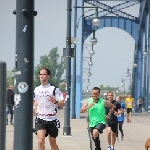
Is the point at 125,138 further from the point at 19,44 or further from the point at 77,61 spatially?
the point at 77,61

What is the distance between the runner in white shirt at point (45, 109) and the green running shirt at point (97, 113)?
A: 10.5 feet

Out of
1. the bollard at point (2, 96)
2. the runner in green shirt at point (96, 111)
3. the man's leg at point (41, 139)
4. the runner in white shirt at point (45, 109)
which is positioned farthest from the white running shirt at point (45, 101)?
the bollard at point (2, 96)

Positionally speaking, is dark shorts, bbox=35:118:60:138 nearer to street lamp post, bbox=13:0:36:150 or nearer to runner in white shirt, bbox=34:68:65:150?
runner in white shirt, bbox=34:68:65:150

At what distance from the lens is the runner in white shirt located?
11.2 m

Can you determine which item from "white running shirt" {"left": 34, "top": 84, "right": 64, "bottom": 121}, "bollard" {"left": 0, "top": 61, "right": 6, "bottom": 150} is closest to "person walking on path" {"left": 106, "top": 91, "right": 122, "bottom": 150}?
"white running shirt" {"left": 34, "top": 84, "right": 64, "bottom": 121}

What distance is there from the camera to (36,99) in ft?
37.6

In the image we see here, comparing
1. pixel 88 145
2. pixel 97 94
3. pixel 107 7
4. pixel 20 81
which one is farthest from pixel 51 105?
pixel 107 7

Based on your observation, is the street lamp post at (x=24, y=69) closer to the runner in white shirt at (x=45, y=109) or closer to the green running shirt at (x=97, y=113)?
the runner in white shirt at (x=45, y=109)

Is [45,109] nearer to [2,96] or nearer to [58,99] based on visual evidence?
[58,99]

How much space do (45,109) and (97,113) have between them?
133 inches

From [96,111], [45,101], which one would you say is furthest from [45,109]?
[96,111]

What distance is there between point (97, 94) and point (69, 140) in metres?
5.60

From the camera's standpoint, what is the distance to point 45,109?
37.3 ft

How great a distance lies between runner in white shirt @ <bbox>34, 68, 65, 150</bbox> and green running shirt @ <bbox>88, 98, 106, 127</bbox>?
319cm
